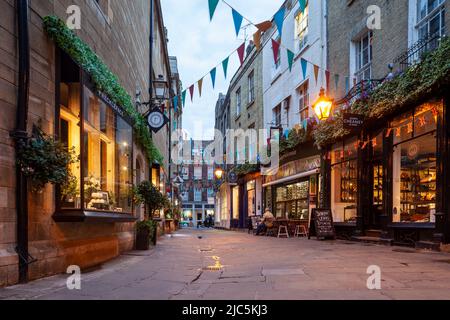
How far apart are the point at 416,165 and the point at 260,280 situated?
6.98 m

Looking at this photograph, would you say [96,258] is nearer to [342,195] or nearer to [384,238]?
[384,238]

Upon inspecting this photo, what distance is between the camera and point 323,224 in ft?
46.5

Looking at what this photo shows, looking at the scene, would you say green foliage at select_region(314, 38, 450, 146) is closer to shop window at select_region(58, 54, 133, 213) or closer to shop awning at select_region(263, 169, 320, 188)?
shop awning at select_region(263, 169, 320, 188)

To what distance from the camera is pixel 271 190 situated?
22562mm

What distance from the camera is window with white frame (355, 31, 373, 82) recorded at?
13.1m

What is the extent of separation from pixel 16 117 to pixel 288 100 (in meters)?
15.7

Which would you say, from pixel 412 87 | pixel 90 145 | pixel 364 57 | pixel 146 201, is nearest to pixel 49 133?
pixel 90 145

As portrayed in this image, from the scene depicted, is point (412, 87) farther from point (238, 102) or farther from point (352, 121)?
point (238, 102)

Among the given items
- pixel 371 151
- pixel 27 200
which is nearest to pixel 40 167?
pixel 27 200

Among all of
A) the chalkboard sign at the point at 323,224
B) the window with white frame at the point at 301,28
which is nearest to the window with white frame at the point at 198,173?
the window with white frame at the point at 301,28

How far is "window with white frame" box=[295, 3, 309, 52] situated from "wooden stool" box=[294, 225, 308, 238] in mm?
7612

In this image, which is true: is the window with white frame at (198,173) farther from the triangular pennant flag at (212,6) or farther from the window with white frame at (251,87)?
the triangular pennant flag at (212,6)

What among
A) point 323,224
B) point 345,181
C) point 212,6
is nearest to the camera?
point 212,6

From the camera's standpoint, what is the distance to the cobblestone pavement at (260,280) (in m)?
4.88
